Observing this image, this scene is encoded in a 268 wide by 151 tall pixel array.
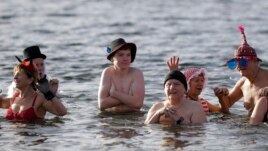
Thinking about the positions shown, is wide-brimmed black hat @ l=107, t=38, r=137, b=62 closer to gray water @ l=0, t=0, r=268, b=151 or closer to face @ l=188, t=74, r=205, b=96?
gray water @ l=0, t=0, r=268, b=151

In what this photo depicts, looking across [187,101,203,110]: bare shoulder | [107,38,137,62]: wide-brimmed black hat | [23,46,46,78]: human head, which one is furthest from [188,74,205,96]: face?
[23,46,46,78]: human head

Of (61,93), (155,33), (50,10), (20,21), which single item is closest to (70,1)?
(50,10)

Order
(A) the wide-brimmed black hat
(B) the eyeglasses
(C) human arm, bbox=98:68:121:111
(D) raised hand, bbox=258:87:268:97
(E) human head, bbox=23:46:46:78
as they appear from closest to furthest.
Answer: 1. (D) raised hand, bbox=258:87:268:97
2. (B) the eyeglasses
3. (E) human head, bbox=23:46:46:78
4. (A) the wide-brimmed black hat
5. (C) human arm, bbox=98:68:121:111

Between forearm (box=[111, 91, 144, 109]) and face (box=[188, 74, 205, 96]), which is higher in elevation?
face (box=[188, 74, 205, 96])

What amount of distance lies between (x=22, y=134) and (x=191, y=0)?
1017 inches

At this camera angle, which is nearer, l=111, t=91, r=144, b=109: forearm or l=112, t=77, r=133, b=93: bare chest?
l=111, t=91, r=144, b=109: forearm

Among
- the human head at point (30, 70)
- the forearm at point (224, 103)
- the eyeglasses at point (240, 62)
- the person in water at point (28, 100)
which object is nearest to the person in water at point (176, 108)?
the eyeglasses at point (240, 62)

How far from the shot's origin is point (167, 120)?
15453 mm

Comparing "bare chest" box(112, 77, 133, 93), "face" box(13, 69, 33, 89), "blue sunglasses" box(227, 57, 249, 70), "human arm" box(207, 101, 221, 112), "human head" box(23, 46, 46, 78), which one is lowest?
"human arm" box(207, 101, 221, 112)

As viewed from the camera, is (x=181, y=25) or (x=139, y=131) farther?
(x=181, y=25)

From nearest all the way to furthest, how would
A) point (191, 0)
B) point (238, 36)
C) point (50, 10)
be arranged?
point (238, 36)
point (50, 10)
point (191, 0)

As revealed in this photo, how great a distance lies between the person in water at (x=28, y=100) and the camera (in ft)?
51.3

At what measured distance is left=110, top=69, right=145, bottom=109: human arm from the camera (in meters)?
16.9

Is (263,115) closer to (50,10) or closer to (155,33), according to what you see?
(155,33)
